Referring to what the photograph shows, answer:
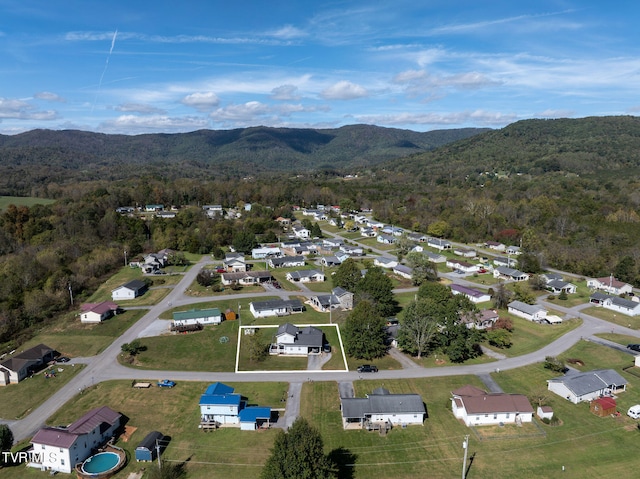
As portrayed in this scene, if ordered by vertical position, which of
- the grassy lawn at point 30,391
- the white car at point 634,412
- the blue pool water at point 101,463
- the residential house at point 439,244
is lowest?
the white car at point 634,412

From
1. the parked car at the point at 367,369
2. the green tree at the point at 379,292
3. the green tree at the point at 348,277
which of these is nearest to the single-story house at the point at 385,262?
the green tree at the point at 348,277

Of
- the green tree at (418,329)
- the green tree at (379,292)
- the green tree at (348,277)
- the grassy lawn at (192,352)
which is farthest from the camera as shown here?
the green tree at (348,277)

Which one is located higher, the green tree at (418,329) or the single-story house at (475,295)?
the green tree at (418,329)

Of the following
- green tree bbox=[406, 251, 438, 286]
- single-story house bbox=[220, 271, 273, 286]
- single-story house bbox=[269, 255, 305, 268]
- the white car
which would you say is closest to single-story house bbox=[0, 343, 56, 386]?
single-story house bbox=[220, 271, 273, 286]

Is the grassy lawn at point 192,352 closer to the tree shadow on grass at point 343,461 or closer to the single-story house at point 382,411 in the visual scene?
the single-story house at point 382,411

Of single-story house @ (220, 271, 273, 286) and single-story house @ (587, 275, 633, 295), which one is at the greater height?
single-story house @ (220, 271, 273, 286)

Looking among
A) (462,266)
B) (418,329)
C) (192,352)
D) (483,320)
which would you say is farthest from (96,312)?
(462,266)

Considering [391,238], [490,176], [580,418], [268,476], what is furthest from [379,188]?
[268,476]

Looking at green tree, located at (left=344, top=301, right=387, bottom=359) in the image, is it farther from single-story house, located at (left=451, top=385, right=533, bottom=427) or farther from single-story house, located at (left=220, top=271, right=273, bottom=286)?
single-story house, located at (left=220, top=271, right=273, bottom=286)
